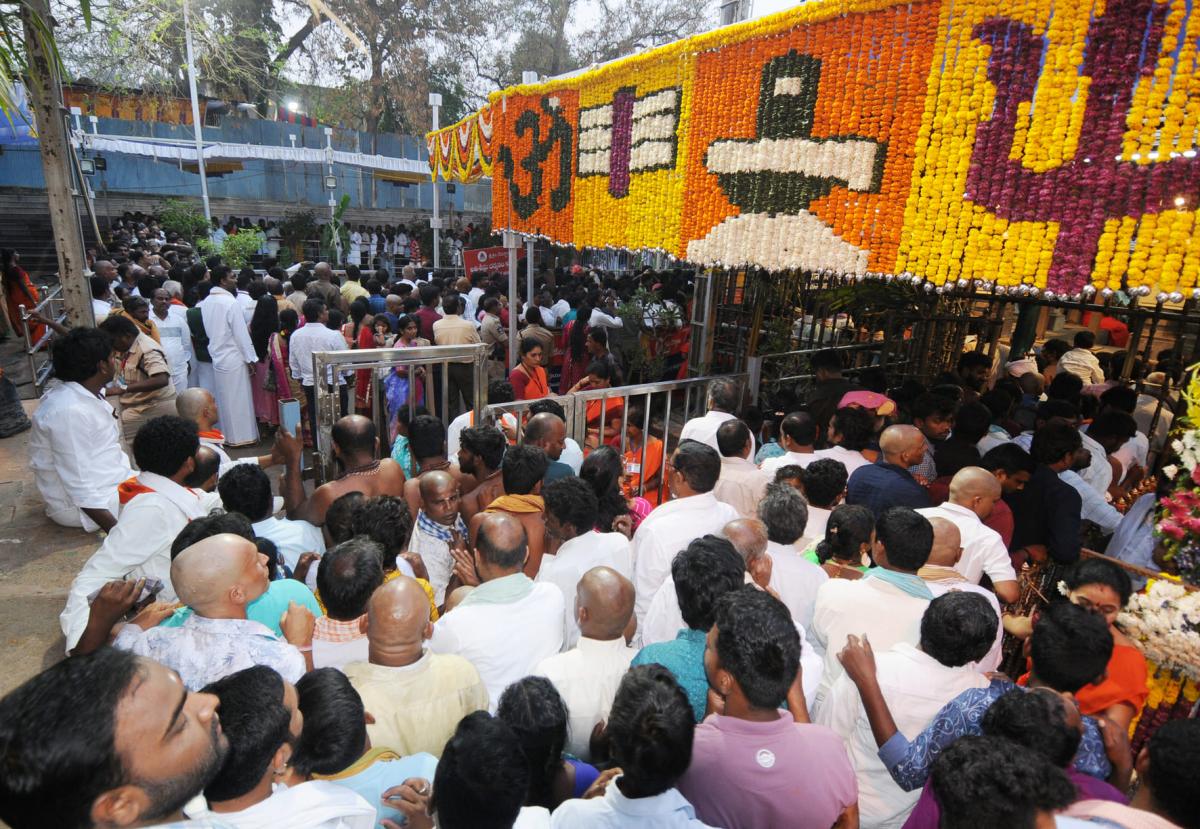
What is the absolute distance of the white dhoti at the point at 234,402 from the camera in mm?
7180

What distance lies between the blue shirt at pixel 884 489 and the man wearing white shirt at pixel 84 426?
441cm

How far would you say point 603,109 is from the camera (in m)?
5.96

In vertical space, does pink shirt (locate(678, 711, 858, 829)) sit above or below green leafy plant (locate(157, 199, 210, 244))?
below

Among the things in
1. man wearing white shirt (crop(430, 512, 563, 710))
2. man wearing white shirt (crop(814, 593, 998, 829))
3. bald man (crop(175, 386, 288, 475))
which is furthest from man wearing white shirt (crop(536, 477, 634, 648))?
bald man (crop(175, 386, 288, 475))

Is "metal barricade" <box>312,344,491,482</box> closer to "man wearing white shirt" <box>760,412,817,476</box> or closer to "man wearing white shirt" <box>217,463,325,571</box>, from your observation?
"man wearing white shirt" <box>217,463,325,571</box>

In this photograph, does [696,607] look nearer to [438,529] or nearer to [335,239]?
[438,529]

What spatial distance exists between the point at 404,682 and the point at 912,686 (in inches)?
67.2

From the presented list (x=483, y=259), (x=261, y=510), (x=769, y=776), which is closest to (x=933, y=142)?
(x=769, y=776)

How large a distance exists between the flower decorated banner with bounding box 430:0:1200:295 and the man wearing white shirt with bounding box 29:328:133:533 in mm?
3935

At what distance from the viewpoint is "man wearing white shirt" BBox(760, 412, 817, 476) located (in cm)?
438

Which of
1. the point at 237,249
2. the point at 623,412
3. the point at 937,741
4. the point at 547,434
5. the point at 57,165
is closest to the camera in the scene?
the point at 937,741

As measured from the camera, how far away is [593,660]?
2.50m

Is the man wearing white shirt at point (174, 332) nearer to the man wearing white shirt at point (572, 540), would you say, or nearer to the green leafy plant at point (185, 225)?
the man wearing white shirt at point (572, 540)

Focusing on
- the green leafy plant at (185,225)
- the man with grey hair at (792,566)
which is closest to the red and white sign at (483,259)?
the man with grey hair at (792,566)
